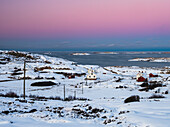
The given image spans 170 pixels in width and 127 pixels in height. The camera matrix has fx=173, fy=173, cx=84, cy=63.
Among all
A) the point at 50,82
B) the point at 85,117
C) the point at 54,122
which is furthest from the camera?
the point at 50,82

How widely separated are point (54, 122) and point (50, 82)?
103 ft

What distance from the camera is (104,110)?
11062 millimetres

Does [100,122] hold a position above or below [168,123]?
below

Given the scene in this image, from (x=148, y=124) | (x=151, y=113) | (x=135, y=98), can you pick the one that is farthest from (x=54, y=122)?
(x=135, y=98)

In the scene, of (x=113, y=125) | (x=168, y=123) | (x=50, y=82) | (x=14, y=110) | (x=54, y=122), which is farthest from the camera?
(x=50, y=82)

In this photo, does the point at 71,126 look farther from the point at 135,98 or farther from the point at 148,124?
the point at 135,98

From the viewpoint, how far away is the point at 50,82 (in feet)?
128

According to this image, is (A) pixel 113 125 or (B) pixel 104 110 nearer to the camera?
(A) pixel 113 125

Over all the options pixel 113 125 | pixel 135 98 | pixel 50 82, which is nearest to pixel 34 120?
pixel 113 125

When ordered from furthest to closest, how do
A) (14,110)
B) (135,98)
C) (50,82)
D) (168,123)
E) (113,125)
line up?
(50,82)
(135,98)
(14,110)
(113,125)
(168,123)

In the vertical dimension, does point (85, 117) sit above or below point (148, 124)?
below

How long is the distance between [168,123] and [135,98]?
301 inches

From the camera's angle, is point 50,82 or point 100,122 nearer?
point 100,122

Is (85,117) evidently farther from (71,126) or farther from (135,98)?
(135,98)
